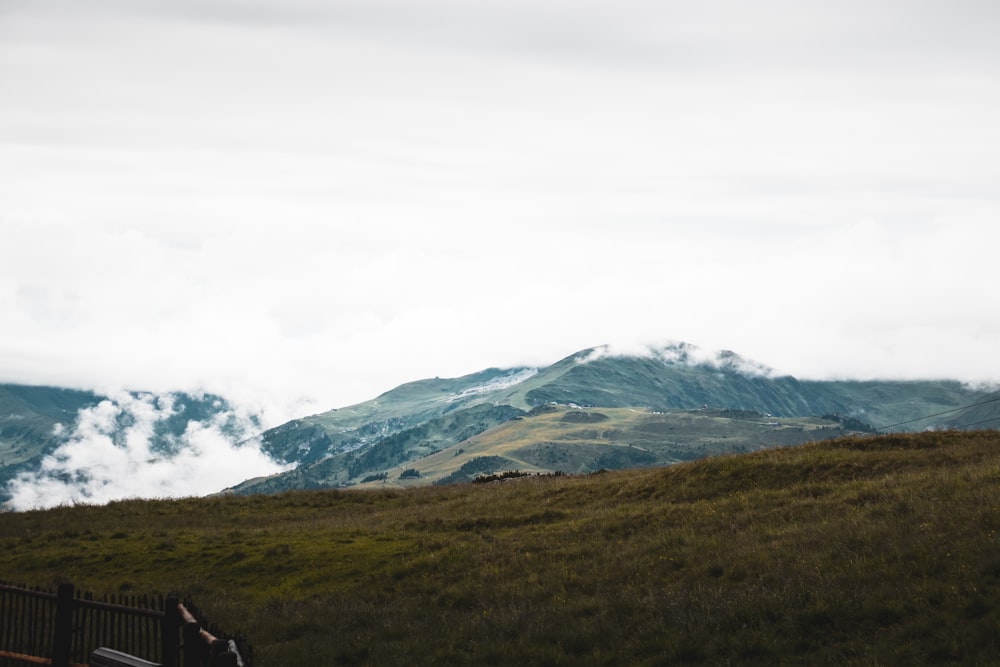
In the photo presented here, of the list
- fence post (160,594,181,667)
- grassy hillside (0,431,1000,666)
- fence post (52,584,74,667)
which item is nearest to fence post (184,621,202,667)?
fence post (160,594,181,667)

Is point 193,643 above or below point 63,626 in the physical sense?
above

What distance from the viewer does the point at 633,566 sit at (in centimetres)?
2795

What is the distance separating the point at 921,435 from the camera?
45.4 meters

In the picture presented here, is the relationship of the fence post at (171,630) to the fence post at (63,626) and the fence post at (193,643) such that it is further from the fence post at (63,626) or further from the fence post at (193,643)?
the fence post at (63,626)

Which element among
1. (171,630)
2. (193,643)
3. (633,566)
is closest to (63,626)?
(171,630)

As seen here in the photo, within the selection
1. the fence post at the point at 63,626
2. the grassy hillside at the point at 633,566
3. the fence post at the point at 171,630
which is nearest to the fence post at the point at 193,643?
the fence post at the point at 171,630

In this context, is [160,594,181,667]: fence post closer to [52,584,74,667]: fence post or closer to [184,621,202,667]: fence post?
[184,621,202,667]: fence post

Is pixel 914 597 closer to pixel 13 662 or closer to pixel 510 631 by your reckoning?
pixel 510 631

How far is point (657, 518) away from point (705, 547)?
258 inches

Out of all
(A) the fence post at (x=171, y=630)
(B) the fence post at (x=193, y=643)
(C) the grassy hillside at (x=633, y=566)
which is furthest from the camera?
(C) the grassy hillside at (x=633, y=566)

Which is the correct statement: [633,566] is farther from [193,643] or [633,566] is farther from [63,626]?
[63,626]

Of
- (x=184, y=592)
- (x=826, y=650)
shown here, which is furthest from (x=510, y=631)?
(x=184, y=592)

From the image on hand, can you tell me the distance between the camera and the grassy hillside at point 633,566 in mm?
20406

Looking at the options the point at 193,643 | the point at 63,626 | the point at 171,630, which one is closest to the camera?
the point at 193,643
